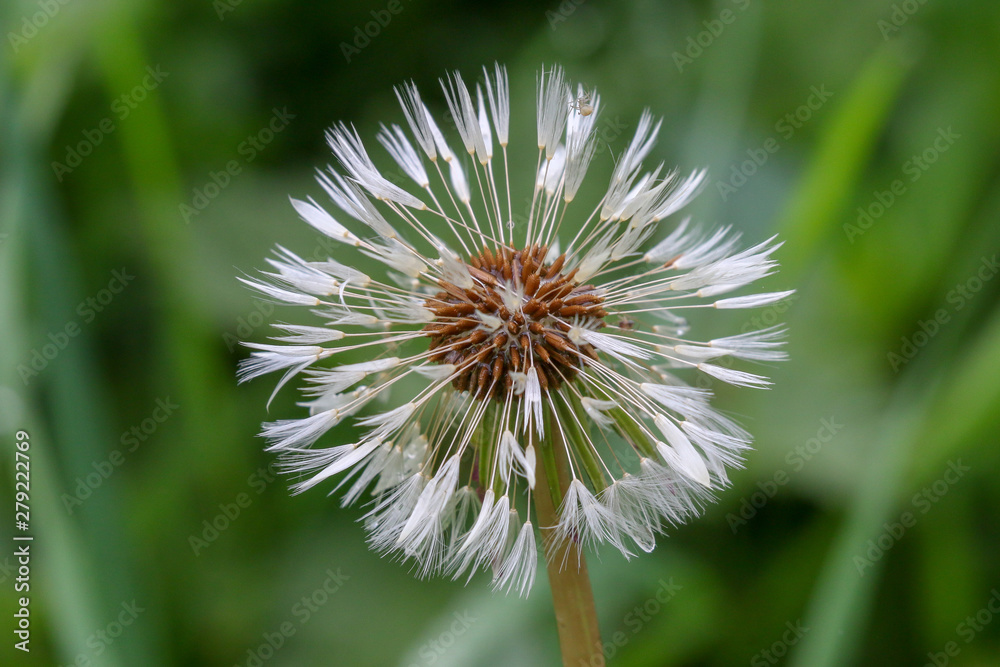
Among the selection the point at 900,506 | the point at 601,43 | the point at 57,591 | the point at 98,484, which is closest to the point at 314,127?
the point at 601,43

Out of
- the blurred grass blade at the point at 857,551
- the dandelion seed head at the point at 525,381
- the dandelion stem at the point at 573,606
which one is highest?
the dandelion seed head at the point at 525,381

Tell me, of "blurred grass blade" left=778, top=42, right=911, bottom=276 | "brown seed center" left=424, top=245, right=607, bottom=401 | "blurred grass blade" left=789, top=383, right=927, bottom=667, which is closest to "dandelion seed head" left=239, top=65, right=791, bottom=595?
"brown seed center" left=424, top=245, right=607, bottom=401

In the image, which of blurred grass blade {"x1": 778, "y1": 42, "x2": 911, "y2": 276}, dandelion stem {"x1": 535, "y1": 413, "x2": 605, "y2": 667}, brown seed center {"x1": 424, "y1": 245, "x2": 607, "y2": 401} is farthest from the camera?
blurred grass blade {"x1": 778, "y1": 42, "x2": 911, "y2": 276}

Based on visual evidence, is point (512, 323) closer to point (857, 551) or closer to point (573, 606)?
point (573, 606)

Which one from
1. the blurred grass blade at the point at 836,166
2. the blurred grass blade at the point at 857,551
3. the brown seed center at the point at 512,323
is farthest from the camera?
the blurred grass blade at the point at 836,166

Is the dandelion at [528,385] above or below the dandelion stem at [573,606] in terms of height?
above

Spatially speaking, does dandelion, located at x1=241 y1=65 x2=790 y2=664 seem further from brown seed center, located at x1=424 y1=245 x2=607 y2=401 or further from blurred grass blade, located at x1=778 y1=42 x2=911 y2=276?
blurred grass blade, located at x1=778 y1=42 x2=911 y2=276

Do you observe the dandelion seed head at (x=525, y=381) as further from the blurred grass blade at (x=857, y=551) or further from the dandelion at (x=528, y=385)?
the blurred grass blade at (x=857, y=551)

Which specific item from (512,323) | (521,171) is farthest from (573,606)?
(521,171)

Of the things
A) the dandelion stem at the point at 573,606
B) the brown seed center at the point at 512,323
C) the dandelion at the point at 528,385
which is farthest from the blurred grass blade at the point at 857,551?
the brown seed center at the point at 512,323
